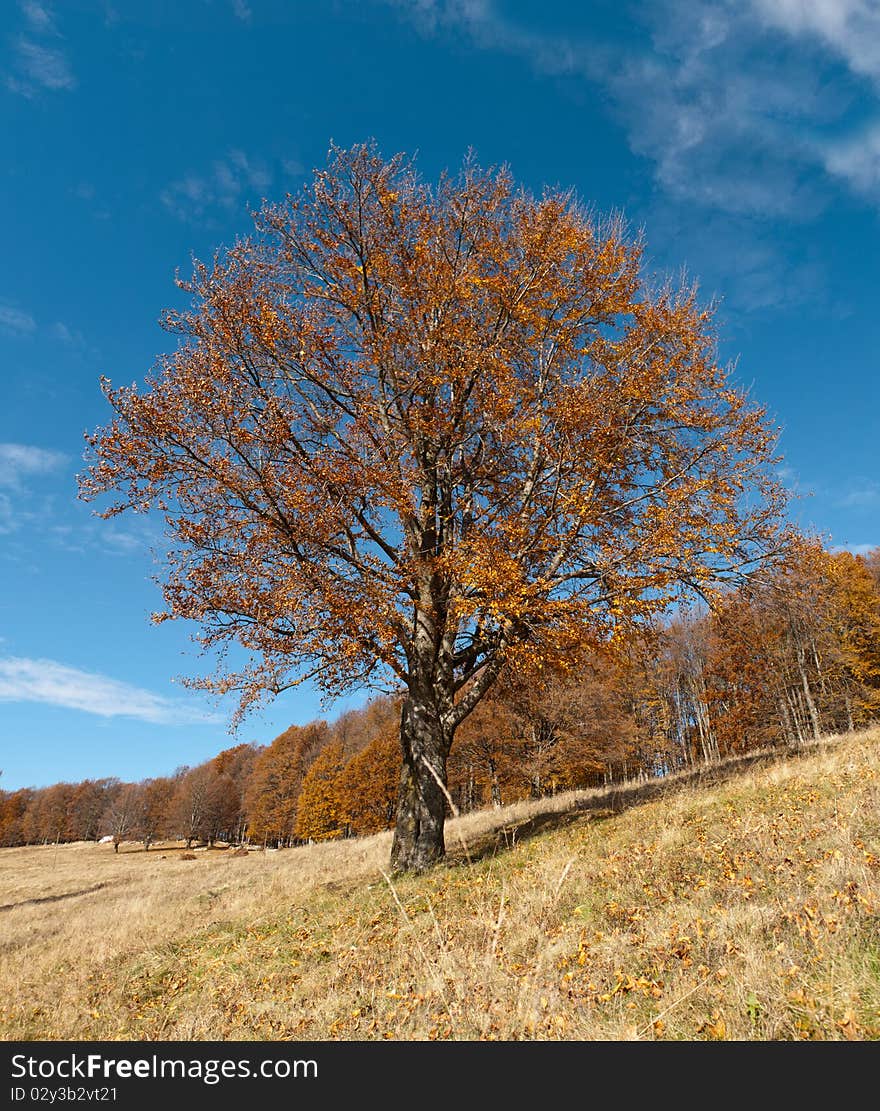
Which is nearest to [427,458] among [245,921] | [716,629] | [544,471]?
[544,471]

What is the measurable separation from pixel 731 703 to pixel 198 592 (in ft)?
136

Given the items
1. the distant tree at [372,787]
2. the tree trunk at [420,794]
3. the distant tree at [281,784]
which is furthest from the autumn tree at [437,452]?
the distant tree at [281,784]

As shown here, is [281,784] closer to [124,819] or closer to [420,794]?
[124,819]

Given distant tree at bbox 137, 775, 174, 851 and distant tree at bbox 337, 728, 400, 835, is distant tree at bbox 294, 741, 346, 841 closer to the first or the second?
distant tree at bbox 337, 728, 400, 835

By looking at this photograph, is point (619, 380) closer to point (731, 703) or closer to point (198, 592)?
point (198, 592)

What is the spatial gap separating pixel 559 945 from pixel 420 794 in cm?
649

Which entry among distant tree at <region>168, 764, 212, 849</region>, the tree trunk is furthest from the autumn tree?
distant tree at <region>168, 764, 212, 849</region>

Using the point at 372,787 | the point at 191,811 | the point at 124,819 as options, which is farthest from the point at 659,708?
the point at 124,819

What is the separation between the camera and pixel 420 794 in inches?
469

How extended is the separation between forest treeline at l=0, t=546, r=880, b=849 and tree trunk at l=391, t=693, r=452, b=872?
2.77 metres

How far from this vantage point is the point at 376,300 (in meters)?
13.8

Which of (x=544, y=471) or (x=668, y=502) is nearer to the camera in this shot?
(x=668, y=502)

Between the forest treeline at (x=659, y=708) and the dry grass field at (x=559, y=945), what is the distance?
3.37 meters
